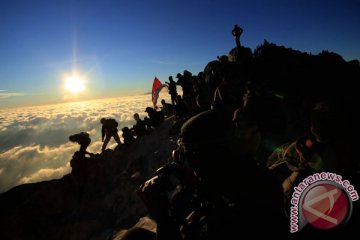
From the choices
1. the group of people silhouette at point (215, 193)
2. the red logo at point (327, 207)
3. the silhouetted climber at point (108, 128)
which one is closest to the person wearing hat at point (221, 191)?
the group of people silhouette at point (215, 193)

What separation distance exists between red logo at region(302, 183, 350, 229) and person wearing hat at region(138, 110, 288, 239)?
27 centimetres

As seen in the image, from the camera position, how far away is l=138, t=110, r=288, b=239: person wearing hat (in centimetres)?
191

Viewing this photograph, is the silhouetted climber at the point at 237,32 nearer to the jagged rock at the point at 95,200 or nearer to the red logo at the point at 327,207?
the jagged rock at the point at 95,200

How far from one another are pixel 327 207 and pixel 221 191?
911mm

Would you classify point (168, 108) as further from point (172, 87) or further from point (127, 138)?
point (127, 138)

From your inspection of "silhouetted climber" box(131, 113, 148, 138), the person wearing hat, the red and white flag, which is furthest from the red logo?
the red and white flag

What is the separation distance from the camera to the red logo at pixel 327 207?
1.99 meters

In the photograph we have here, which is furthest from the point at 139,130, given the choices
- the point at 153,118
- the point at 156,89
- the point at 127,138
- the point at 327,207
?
the point at 327,207

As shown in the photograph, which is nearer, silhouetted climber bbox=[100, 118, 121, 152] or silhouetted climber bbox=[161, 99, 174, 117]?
Result: silhouetted climber bbox=[100, 118, 121, 152]

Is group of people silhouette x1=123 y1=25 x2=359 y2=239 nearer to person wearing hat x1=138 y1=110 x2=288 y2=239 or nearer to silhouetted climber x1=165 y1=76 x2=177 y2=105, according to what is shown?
person wearing hat x1=138 y1=110 x2=288 y2=239

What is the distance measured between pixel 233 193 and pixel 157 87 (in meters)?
18.4

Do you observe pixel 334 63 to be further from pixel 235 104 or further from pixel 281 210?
pixel 281 210

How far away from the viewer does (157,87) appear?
19.9 metres

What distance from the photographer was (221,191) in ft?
6.56
